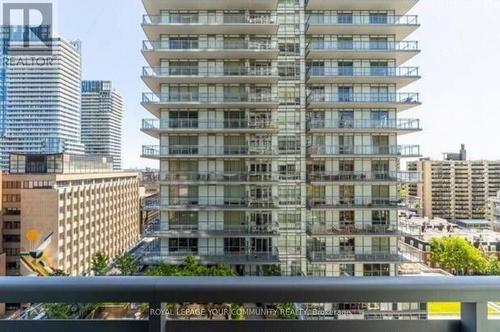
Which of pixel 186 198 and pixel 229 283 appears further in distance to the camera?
pixel 186 198

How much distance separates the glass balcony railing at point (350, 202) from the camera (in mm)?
7004

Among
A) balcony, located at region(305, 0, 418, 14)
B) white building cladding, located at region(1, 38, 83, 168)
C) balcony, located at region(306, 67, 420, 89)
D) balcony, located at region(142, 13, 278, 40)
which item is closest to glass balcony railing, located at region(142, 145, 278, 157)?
balcony, located at region(306, 67, 420, 89)

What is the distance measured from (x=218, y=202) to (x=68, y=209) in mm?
4376

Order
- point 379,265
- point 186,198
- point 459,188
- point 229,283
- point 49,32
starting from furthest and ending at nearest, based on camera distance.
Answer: point 186,198 < point 379,265 < point 459,188 < point 49,32 < point 229,283

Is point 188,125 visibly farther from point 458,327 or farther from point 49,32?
point 458,327

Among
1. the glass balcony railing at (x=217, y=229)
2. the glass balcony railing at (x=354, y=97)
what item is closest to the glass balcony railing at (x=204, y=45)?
the glass balcony railing at (x=354, y=97)

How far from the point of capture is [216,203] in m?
6.68

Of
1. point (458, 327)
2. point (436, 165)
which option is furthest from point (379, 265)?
point (458, 327)

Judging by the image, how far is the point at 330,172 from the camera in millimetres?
7203

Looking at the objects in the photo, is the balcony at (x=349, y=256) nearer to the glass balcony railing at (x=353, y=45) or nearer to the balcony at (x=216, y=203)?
the balcony at (x=216, y=203)

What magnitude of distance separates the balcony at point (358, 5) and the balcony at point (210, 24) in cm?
103

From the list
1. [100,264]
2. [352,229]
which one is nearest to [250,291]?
[100,264]

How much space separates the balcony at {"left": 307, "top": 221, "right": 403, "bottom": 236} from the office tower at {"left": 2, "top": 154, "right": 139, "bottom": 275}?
187 inches

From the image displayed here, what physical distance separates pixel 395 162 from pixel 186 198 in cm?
464
